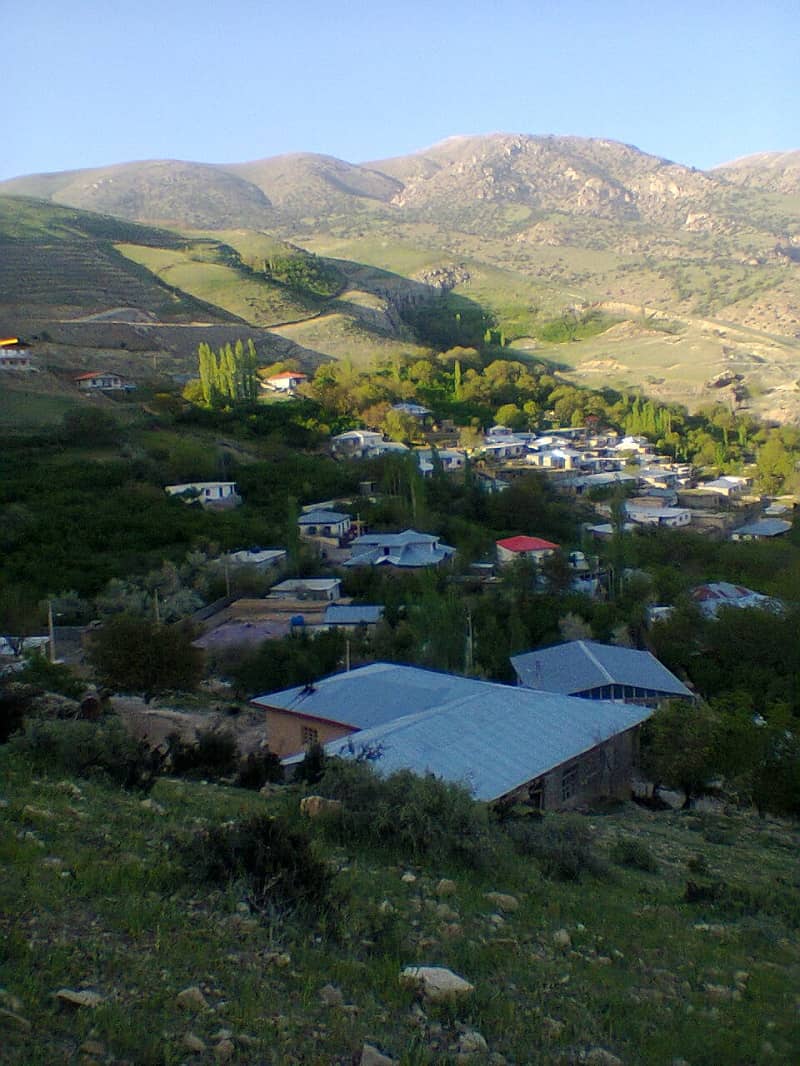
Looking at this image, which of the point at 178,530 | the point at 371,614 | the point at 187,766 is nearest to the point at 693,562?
the point at 371,614

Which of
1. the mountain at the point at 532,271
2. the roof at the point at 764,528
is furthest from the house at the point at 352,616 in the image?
the mountain at the point at 532,271

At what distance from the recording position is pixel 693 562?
2825cm

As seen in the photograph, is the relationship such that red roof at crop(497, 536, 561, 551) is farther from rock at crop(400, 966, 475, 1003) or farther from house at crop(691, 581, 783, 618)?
rock at crop(400, 966, 475, 1003)

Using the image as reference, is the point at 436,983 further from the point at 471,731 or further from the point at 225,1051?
the point at 471,731

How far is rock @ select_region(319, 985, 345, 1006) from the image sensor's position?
409 centimetres

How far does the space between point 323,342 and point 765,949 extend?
6519cm

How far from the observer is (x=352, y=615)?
22.4 metres

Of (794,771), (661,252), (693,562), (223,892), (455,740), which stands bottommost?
(693,562)

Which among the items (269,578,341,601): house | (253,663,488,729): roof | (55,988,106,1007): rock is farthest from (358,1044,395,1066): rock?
(269,578,341,601): house

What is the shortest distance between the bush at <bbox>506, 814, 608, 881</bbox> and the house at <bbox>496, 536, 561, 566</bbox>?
19679 millimetres

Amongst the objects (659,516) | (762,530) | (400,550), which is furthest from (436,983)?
(659,516)

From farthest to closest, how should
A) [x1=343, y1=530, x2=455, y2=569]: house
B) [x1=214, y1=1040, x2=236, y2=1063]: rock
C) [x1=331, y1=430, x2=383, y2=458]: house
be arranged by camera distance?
1. [x1=331, y1=430, x2=383, y2=458]: house
2. [x1=343, y1=530, x2=455, y2=569]: house
3. [x1=214, y1=1040, x2=236, y2=1063]: rock

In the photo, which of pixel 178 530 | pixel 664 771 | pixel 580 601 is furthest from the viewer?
pixel 178 530

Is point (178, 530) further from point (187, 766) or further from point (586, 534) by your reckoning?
point (187, 766)
